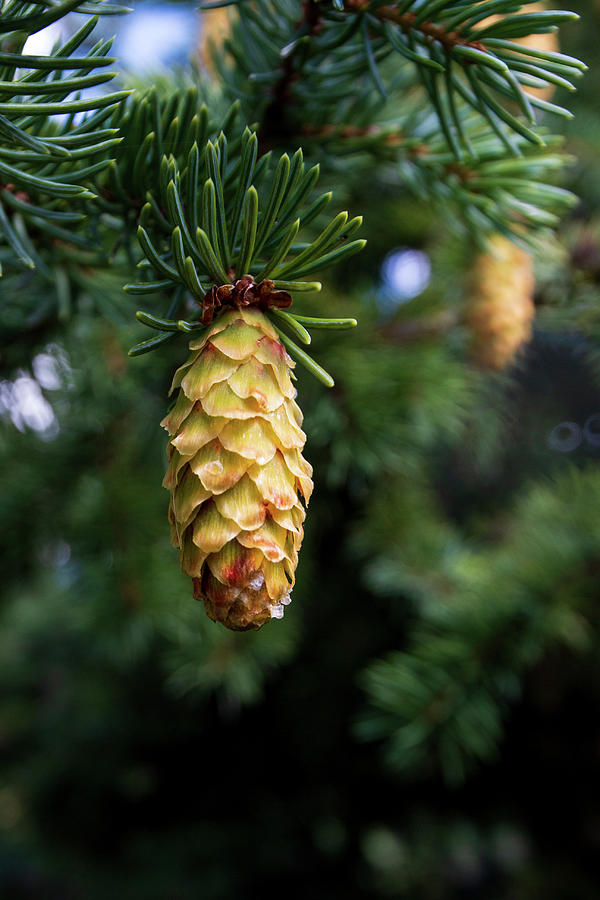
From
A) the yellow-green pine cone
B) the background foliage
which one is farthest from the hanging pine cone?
the yellow-green pine cone

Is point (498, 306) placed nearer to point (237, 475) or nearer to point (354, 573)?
point (237, 475)

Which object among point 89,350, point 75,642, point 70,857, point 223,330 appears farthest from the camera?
point 75,642


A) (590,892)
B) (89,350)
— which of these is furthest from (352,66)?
(590,892)

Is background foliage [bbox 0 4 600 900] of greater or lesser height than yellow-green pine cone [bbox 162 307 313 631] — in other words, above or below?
below

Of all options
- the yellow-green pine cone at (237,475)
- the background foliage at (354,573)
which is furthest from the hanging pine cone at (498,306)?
the yellow-green pine cone at (237,475)

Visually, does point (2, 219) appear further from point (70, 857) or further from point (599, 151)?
point (70, 857)

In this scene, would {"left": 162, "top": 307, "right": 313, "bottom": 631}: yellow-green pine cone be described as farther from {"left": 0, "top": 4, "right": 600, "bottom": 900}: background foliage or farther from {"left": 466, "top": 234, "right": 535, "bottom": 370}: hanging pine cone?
{"left": 466, "top": 234, "right": 535, "bottom": 370}: hanging pine cone
